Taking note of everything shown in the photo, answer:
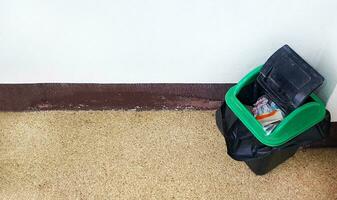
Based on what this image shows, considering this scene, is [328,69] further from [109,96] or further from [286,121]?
[109,96]

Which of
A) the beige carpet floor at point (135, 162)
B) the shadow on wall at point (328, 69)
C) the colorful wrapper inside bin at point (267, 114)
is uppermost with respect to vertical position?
the shadow on wall at point (328, 69)

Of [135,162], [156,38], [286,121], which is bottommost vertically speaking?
[135,162]

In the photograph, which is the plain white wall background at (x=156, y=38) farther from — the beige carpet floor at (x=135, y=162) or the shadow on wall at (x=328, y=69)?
the beige carpet floor at (x=135, y=162)

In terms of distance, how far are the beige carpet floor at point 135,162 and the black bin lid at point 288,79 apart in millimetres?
250

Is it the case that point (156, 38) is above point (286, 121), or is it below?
above

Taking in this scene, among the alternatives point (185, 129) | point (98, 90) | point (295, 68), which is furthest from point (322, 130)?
point (98, 90)

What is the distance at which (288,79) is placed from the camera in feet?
2.97

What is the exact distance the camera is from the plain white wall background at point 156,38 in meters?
0.90

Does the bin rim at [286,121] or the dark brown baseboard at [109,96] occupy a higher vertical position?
the bin rim at [286,121]

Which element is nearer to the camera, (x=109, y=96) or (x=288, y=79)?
(x=288, y=79)

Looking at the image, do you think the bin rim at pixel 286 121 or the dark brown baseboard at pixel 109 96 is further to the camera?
the dark brown baseboard at pixel 109 96

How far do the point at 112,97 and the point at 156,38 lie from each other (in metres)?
0.28

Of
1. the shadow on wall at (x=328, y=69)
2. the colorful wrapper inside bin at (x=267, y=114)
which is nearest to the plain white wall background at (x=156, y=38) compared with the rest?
the shadow on wall at (x=328, y=69)

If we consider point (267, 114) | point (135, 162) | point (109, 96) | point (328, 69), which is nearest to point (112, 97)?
point (109, 96)
